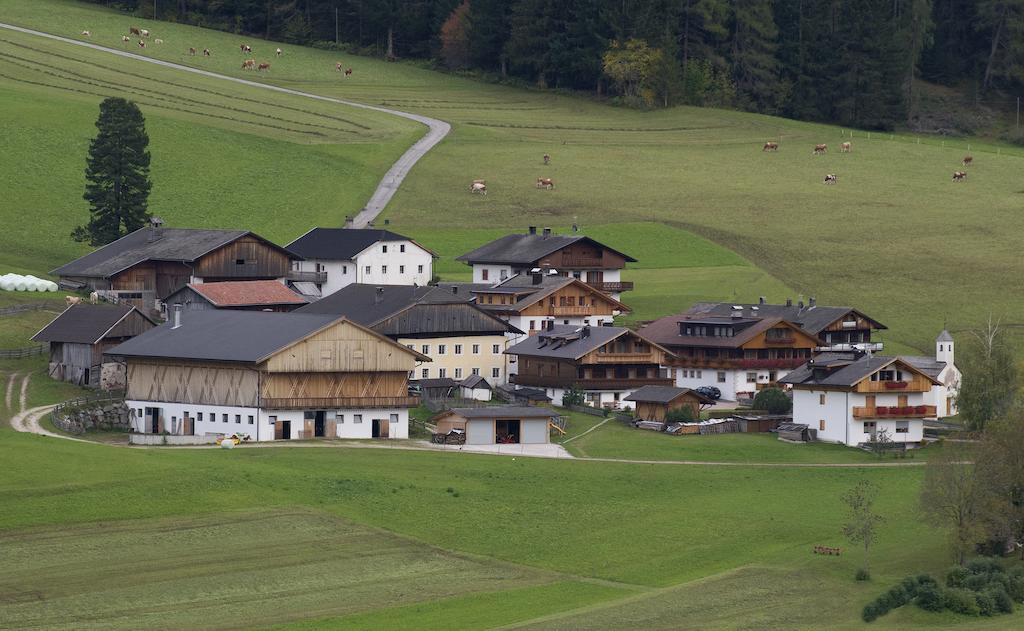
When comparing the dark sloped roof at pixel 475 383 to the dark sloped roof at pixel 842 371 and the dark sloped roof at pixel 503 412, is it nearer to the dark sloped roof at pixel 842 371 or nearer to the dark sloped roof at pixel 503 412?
the dark sloped roof at pixel 503 412

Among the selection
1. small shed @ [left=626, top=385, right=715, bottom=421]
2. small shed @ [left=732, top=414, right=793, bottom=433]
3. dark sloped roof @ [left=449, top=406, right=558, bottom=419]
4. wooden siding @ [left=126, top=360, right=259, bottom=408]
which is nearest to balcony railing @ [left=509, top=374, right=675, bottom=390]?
small shed @ [left=626, top=385, right=715, bottom=421]

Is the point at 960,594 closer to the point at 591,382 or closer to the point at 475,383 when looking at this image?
the point at 591,382

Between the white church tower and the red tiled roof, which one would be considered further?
the red tiled roof

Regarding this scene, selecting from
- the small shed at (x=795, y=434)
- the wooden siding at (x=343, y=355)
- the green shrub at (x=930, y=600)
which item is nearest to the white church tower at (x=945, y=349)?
the small shed at (x=795, y=434)

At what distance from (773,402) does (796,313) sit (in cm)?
1488

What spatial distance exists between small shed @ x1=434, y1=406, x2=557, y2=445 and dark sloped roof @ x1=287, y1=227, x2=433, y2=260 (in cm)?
3641

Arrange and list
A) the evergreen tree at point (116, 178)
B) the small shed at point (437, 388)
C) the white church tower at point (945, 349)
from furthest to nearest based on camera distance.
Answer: the evergreen tree at point (116, 178), the white church tower at point (945, 349), the small shed at point (437, 388)

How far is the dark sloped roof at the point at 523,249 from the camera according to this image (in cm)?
12744

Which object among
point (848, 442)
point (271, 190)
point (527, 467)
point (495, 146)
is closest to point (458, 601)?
point (527, 467)

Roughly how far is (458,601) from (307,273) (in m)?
67.9

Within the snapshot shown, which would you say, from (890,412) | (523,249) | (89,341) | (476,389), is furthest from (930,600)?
(523,249)

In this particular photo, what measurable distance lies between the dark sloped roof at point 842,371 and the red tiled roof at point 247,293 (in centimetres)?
3230

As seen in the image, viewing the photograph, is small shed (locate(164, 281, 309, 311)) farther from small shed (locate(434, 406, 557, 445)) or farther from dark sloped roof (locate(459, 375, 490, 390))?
small shed (locate(434, 406, 557, 445))

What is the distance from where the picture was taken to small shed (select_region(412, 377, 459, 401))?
98625 millimetres
